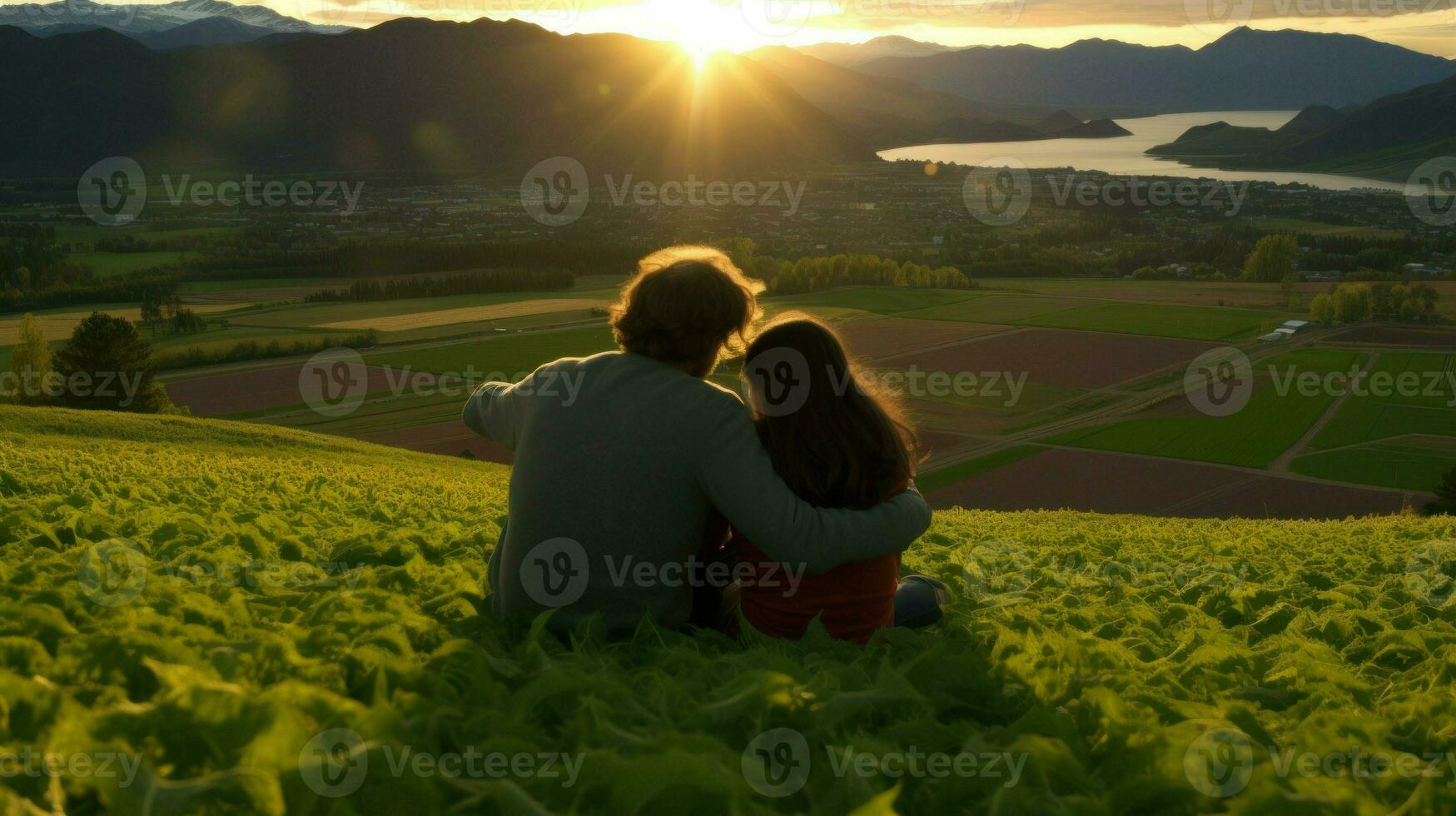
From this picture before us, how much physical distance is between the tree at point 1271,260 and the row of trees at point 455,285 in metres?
76.3

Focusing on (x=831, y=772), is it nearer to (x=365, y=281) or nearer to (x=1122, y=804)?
(x=1122, y=804)

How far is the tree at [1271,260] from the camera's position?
112 m

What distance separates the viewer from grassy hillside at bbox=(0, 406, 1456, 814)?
8.05ft

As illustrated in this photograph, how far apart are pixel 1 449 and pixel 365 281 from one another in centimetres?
9735

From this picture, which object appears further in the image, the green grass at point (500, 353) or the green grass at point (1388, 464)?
the green grass at point (500, 353)

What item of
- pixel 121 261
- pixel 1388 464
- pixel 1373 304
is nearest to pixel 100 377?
pixel 1388 464

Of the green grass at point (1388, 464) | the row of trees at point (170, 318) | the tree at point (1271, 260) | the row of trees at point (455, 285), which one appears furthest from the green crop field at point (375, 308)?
the tree at point (1271, 260)

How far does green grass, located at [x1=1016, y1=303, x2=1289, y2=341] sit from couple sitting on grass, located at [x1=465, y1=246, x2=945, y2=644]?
8443 cm

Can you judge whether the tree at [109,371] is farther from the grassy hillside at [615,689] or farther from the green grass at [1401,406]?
the green grass at [1401,406]

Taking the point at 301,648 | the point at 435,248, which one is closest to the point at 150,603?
the point at 301,648

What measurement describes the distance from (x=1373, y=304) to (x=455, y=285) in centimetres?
8879

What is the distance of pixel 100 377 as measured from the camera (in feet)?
168

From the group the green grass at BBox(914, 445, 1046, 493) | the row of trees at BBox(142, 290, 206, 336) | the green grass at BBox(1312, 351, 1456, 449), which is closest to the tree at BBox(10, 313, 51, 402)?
the row of trees at BBox(142, 290, 206, 336)

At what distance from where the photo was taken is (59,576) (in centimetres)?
450
